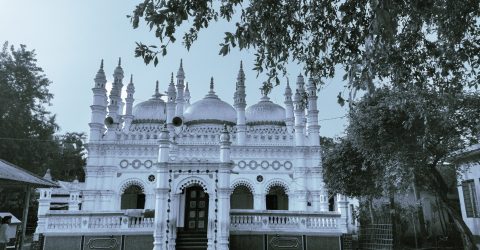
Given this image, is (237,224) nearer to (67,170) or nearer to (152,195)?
(152,195)

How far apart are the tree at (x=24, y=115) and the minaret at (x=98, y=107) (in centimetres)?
605

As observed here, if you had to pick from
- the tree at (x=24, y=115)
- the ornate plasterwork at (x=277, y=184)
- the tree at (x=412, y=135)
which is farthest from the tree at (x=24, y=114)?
the tree at (x=412, y=135)

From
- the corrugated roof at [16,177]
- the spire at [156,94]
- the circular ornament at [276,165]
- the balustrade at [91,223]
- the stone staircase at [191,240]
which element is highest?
the spire at [156,94]

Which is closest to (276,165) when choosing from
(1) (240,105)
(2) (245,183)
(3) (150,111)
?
(2) (245,183)

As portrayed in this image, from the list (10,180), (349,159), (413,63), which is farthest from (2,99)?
(413,63)

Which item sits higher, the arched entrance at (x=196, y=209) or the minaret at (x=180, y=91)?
the minaret at (x=180, y=91)

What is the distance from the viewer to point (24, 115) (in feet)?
96.5

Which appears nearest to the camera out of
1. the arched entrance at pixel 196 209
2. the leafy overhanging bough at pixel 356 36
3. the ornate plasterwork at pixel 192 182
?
the leafy overhanging bough at pixel 356 36

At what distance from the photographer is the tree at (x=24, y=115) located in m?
27.6

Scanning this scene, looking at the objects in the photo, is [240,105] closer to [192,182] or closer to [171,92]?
[171,92]

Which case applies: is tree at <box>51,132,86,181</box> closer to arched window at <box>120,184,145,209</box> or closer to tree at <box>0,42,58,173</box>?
tree at <box>0,42,58,173</box>

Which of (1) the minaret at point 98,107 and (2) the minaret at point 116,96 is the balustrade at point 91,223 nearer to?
(1) the minaret at point 98,107

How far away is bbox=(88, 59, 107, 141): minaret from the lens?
82.7ft

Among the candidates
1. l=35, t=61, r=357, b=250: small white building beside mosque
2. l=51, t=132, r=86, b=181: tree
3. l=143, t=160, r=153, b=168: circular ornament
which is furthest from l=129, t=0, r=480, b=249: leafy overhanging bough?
l=51, t=132, r=86, b=181: tree
